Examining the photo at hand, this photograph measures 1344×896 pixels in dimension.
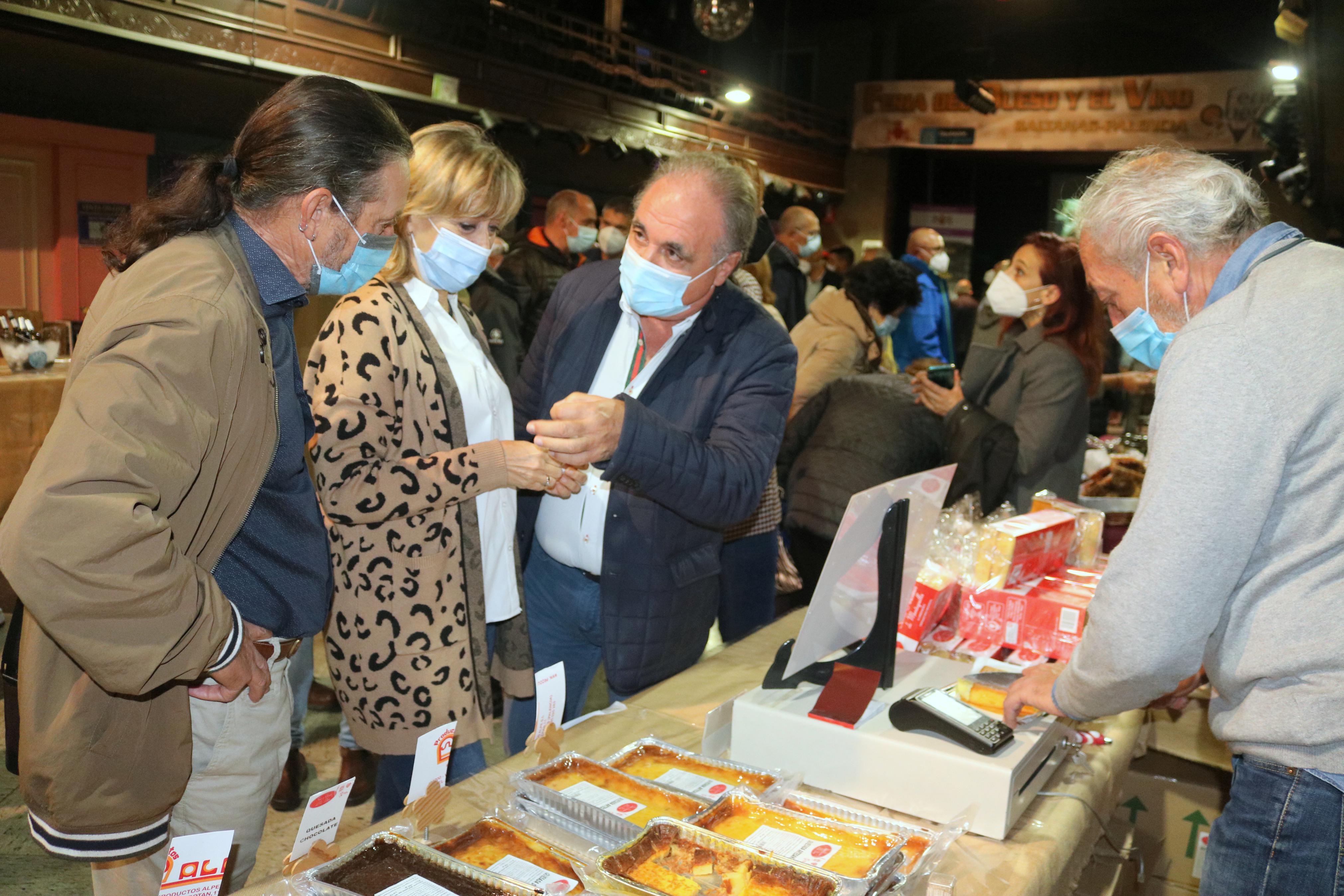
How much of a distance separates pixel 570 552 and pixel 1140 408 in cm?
513

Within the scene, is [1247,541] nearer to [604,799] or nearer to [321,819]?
[604,799]

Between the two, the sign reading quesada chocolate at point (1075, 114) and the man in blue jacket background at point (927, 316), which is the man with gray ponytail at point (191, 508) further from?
the sign reading quesada chocolate at point (1075, 114)

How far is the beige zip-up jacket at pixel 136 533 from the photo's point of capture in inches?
41.1

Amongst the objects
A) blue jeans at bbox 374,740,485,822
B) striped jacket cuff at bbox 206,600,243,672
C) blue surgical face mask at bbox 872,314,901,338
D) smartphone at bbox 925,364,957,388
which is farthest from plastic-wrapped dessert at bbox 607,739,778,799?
blue surgical face mask at bbox 872,314,901,338

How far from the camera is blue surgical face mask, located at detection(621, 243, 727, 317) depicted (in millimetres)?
2076

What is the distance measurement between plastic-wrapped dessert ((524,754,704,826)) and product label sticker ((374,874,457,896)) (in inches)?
9.6

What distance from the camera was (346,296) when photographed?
193cm

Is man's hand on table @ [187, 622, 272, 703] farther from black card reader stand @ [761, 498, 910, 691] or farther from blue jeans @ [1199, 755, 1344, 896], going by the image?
blue jeans @ [1199, 755, 1344, 896]

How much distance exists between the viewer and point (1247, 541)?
1.16m

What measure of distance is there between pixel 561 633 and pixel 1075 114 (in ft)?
39.4

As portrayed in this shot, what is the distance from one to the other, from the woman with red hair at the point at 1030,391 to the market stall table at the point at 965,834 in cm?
93

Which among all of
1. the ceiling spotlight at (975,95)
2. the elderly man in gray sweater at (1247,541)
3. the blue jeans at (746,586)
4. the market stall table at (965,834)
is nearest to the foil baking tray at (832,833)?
the market stall table at (965,834)

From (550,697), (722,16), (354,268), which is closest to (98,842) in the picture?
(550,697)

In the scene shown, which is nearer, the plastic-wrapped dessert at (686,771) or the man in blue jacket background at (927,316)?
the plastic-wrapped dessert at (686,771)
